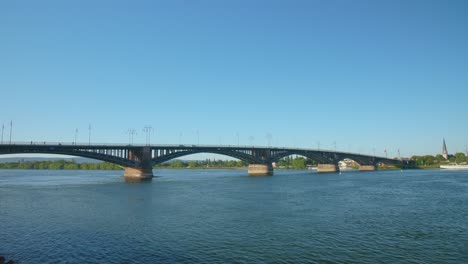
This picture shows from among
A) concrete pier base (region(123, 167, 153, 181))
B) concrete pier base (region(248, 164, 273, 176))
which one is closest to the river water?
concrete pier base (region(123, 167, 153, 181))

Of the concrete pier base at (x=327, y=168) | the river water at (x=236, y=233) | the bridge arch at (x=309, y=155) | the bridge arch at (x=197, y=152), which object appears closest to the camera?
the river water at (x=236, y=233)

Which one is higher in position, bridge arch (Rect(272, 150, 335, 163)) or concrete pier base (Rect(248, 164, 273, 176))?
bridge arch (Rect(272, 150, 335, 163))

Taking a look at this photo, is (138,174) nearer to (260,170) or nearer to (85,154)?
(85,154)

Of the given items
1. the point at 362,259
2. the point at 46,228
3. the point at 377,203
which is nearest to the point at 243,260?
the point at 362,259

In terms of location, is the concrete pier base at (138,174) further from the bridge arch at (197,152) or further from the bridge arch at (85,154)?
the bridge arch at (197,152)

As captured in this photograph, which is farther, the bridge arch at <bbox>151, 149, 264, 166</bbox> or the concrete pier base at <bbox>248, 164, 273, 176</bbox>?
the concrete pier base at <bbox>248, 164, 273, 176</bbox>

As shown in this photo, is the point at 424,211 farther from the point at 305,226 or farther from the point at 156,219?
the point at 156,219

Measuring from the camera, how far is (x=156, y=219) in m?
33.8

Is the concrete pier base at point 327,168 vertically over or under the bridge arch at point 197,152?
under

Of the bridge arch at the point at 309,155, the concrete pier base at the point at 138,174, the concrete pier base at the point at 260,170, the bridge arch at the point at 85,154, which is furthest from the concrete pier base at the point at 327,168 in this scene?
the bridge arch at the point at 85,154

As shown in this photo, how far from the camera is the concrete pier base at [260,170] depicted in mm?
134875

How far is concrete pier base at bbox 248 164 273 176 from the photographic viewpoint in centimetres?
13488

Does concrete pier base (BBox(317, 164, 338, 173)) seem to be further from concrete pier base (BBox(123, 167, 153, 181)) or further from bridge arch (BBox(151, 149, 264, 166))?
concrete pier base (BBox(123, 167, 153, 181))

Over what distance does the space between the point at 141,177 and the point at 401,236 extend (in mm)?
85638
